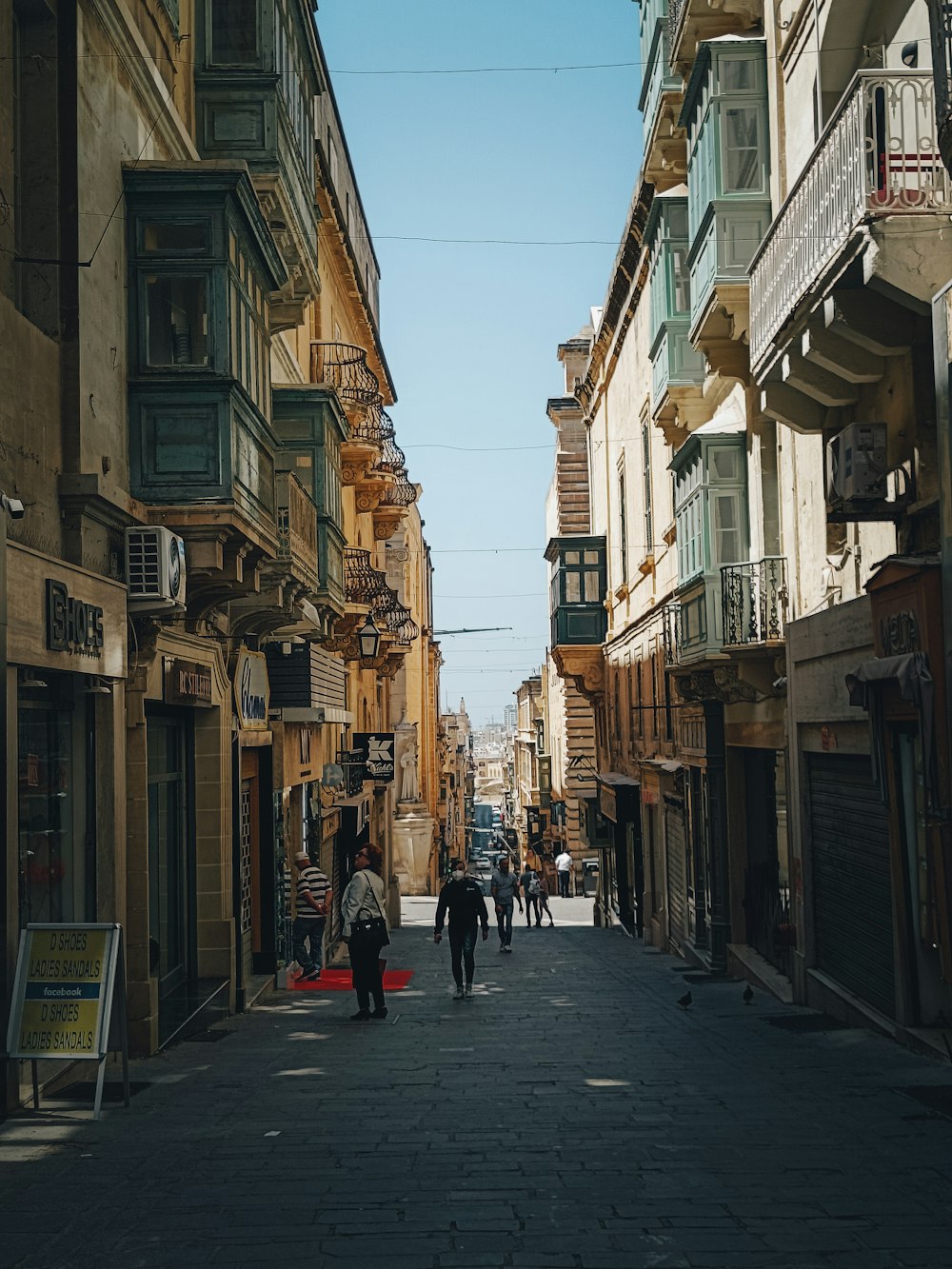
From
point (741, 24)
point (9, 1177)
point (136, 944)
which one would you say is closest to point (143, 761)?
point (136, 944)

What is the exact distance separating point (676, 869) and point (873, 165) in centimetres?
1748

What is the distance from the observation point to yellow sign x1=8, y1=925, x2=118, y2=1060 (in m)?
8.59

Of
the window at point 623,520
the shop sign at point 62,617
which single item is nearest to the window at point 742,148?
the shop sign at point 62,617

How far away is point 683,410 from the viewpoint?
2169 centimetres

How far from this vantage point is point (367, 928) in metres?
14.0

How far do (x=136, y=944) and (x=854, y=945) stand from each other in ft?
21.4

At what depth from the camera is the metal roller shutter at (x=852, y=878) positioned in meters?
12.1

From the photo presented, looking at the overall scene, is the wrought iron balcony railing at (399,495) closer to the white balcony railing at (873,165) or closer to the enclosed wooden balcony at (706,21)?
the enclosed wooden balcony at (706,21)

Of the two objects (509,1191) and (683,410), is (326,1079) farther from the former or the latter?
(683,410)

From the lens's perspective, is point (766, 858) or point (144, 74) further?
point (766, 858)

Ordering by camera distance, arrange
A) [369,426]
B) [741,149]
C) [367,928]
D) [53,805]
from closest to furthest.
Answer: [53,805] → [367,928] → [741,149] → [369,426]

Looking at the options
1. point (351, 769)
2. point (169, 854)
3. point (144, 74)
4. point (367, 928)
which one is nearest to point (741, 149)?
point (144, 74)

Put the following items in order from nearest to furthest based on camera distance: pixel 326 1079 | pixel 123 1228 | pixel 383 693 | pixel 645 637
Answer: pixel 123 1228 < pixel 326 1079 < pixel 645 637 < pixel 383 693

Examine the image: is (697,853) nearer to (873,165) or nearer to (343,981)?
(343,981)
